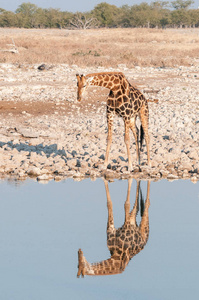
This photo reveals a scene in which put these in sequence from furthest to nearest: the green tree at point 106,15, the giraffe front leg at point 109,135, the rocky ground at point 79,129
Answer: the green tree at point 106,15 → the rocky ground at point 79,129 → the giraffe front leg at point 109,135

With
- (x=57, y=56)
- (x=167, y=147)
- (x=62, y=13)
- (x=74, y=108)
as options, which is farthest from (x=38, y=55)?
(x=62, y=13)

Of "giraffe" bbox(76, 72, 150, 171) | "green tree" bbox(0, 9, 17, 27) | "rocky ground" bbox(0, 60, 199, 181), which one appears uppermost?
"green tree" bbox(0, 9, 17, 27)

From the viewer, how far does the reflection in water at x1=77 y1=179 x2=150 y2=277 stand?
19.5ft

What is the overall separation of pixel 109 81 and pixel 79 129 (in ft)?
15.3

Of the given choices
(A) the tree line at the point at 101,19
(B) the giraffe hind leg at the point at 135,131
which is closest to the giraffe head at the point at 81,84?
(B) the giraffe hind leg at the point at 135,131

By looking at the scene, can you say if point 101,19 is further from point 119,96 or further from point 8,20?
point 119,96

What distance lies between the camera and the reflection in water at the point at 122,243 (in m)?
5.95

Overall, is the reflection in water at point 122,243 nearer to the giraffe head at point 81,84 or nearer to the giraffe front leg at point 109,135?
the giraffe front leg at point 109,135

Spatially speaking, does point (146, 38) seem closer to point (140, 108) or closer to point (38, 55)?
point (38, 55)

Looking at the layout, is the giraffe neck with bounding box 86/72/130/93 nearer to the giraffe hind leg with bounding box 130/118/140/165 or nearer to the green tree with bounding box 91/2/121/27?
the giraffe hind leg with bounding box 130/118/140/165

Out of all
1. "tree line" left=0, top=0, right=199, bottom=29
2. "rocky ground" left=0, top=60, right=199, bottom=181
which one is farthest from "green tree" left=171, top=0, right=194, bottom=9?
"rocky ground" left=0, top=60, right=199, bottom=181

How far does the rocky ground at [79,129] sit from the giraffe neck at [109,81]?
5.69 feet

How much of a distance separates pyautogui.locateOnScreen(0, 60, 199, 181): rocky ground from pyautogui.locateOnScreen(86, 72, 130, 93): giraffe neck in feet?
5.69

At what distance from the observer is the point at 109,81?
30.2 feet
